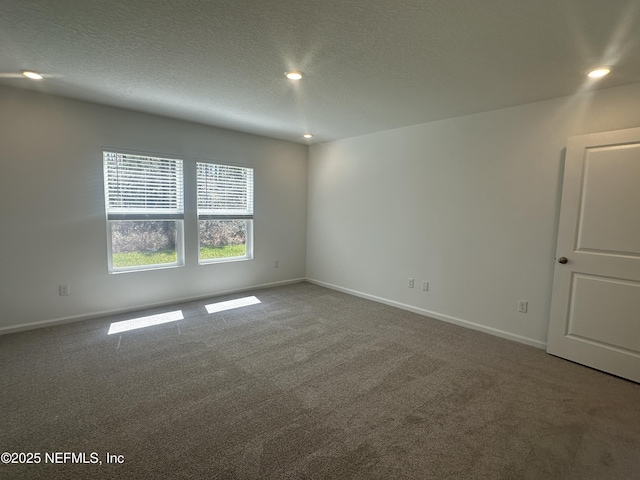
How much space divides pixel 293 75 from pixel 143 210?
2.64m

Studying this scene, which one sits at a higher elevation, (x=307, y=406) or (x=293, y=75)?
(x=293, y=75)

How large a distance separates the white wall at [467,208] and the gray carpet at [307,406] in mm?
590

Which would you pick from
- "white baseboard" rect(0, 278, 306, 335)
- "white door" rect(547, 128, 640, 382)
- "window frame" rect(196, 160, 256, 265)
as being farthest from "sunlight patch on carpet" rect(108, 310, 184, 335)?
"white door" rect(547, 128, 640, 382)

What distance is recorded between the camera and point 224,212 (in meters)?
4.70

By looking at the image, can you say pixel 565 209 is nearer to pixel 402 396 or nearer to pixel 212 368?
pixel 402 396

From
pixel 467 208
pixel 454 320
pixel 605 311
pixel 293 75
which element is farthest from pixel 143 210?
pixel 605 311

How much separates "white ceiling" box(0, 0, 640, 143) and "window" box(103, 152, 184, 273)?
2.68 ft

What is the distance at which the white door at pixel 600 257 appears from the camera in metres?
2.58

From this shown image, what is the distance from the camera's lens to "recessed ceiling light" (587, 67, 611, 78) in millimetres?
2352

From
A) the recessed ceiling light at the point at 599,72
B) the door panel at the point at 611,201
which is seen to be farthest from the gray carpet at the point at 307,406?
the recessed ceiling light at the point at 599,72

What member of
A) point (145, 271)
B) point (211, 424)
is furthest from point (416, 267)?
point (145, 271)

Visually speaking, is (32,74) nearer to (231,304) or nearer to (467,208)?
(231,304)

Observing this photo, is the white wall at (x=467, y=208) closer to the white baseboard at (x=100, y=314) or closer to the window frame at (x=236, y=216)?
the window frame at (x=236, y=216)

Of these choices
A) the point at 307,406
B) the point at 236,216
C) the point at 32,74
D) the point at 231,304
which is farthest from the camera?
the point at 236,216
